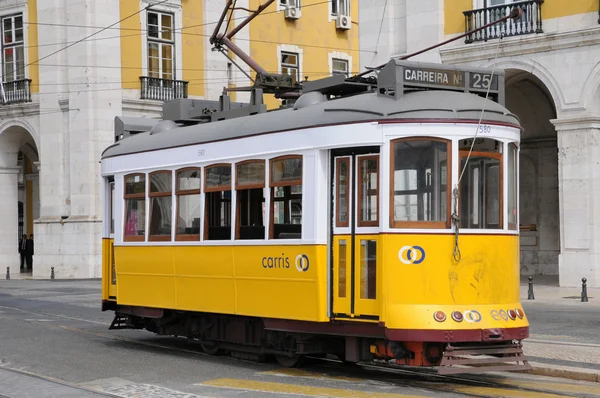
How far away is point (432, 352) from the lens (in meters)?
11.7

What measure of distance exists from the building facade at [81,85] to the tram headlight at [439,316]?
2827cm

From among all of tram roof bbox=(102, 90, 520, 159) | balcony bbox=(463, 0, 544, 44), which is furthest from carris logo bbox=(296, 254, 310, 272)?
balcony bbox=(463, 0, 544, 44)

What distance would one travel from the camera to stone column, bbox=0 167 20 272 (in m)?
43.2

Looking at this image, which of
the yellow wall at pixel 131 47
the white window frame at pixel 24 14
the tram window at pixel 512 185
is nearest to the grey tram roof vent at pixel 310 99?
the tram window at pixel 512 185

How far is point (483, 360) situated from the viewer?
37.6 feet

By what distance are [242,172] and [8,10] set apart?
3066cm

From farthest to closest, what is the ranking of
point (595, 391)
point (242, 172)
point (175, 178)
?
point (175, 178)
point (242, 172)
point (595, 391)

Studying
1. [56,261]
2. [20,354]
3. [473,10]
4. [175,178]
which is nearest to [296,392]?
[175,178]

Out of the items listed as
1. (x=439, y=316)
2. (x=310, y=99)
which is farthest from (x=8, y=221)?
(x=439, y=316)

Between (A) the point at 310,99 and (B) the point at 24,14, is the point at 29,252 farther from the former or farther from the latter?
(A) the point at 310,99

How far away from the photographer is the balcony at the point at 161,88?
133 ft

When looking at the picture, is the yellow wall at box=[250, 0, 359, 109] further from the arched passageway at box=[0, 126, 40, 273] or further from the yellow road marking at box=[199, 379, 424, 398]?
the yellow road marking at box=[199, 379, 424, 398]

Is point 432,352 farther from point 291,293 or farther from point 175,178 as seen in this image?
point 175,178

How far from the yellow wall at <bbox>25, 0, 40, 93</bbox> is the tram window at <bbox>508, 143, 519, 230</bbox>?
3073cm
